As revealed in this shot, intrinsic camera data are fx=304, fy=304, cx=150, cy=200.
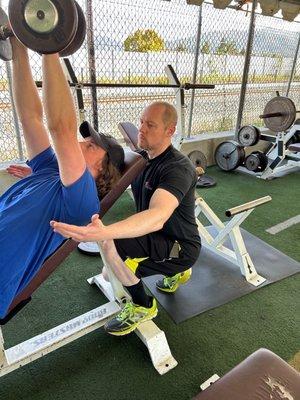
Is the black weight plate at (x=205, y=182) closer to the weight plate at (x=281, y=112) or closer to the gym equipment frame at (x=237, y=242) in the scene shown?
the weight plate at (x=281, y=112)

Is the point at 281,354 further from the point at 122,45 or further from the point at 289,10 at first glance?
the point at 289,10

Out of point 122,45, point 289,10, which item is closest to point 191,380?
point 122,45

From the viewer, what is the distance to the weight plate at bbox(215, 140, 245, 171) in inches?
166

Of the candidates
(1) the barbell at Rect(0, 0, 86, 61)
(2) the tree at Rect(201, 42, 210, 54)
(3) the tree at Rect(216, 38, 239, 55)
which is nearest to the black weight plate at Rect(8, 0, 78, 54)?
(1) the barbell at Rect(0, 0, 86, 61)

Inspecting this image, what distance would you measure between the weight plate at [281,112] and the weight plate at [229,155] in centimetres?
52

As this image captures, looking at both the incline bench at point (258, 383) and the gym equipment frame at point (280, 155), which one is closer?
the incline bench at point (258, 383)

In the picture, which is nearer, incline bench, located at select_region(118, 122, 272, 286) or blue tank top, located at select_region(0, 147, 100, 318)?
blue tank top, located at select_region(0, 147, 100, 318)

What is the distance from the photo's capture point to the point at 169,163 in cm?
149

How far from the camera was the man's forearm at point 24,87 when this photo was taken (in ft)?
3.84

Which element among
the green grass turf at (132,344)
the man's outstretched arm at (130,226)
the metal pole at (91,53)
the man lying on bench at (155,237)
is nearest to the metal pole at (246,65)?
the metal pole at (91,53)

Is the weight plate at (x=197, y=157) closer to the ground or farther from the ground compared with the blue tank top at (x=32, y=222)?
closer to the ground

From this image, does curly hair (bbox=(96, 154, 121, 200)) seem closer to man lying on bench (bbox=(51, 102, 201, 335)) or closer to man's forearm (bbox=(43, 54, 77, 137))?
man lying on bench (bbox=(51, 102, 201, 335))

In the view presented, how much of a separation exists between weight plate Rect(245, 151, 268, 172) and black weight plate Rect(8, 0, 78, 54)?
12.5ft

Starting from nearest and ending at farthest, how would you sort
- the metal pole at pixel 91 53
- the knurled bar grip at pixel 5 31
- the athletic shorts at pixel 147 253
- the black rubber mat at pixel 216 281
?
the knurled bar grip at pixel 5 31
the athletic shorts at pixel 147 253
the black rubber mat at pixel 216 281
the metal pole at pixel 91 53
